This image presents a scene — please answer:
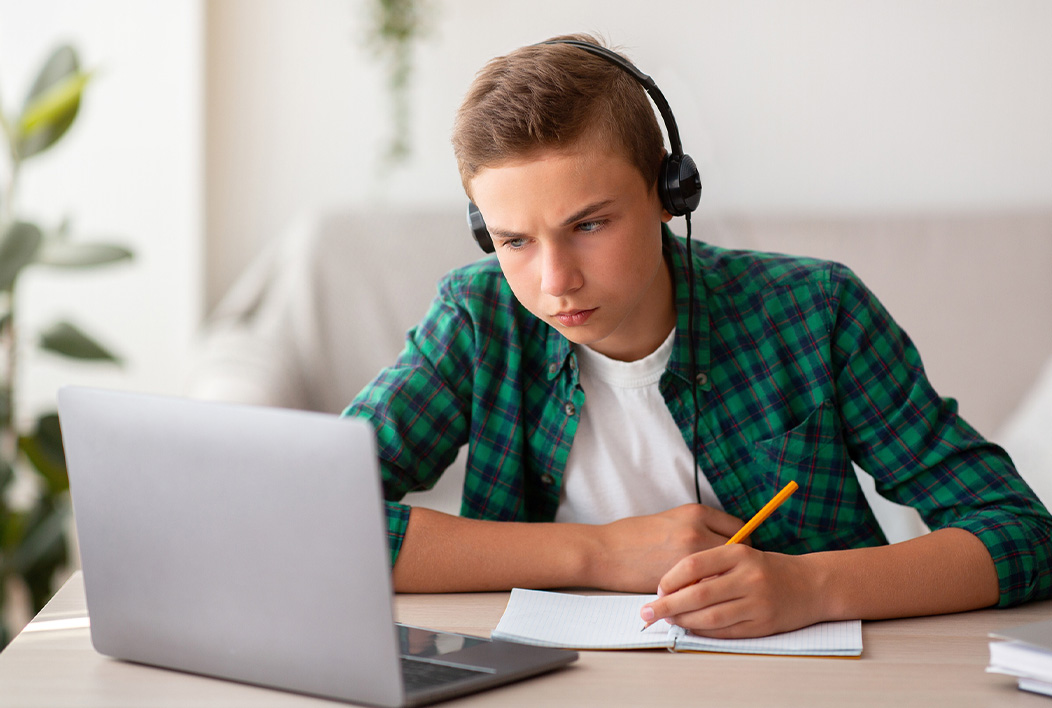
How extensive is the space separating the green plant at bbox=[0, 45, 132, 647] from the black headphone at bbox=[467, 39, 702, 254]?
119 cm

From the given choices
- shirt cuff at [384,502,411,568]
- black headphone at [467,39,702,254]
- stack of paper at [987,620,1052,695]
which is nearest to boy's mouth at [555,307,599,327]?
black headphone at [467,39,702,254]

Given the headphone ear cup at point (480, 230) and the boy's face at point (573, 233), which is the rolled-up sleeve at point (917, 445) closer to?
the boy's face at point (573, 233)

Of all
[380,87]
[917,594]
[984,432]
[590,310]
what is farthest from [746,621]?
[380,87]

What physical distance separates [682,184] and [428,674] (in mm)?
545

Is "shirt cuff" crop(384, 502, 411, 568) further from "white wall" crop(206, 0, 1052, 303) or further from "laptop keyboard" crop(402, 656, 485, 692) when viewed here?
"white wall" crop(206, 0, 1052, 303)

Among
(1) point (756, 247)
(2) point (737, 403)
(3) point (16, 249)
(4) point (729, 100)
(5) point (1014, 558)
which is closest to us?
(5) point (1014, 558)

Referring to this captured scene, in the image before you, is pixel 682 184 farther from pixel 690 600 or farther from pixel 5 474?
pixel 5 474

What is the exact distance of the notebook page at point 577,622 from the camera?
2.39 feet

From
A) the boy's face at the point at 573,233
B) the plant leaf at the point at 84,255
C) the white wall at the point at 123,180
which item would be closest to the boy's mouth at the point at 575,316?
the boy's face at the point at 573,233

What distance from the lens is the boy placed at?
0.85m

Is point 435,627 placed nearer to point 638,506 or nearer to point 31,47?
point 638,506

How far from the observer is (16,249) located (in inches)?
69.8

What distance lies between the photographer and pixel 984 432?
2029 mm

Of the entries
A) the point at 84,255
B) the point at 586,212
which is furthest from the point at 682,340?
the point at 84,255
